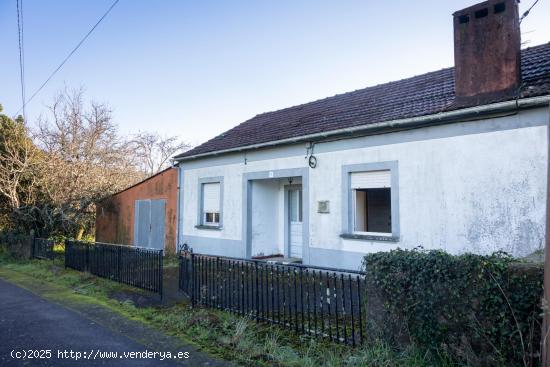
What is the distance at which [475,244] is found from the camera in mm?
7145

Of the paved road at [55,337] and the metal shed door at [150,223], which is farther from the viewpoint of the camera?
the metal shed door at [150,223]

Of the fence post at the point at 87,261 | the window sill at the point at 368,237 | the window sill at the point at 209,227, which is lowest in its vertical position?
the fence post at the point at 87,261

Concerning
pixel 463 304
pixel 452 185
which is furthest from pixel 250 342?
pixel 452 185

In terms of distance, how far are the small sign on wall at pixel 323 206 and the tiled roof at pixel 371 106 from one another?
1.76 meters

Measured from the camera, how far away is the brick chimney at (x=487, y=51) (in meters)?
7.30

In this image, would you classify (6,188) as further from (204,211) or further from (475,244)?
(475,244)

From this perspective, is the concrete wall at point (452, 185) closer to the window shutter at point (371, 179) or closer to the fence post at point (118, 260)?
the window shutter at point (371, 179)

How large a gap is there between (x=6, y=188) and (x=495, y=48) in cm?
1640

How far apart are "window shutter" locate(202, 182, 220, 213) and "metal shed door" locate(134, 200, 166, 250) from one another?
236 cm

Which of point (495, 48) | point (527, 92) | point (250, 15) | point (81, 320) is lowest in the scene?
point (81, 320)

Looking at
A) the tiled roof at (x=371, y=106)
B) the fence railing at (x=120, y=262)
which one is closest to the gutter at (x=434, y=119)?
the tiled roof at (x=371, y=106)

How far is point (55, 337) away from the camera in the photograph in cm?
525

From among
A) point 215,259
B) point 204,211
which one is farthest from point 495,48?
point 204,211

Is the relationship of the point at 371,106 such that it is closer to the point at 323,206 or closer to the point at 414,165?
the point at 414,165
